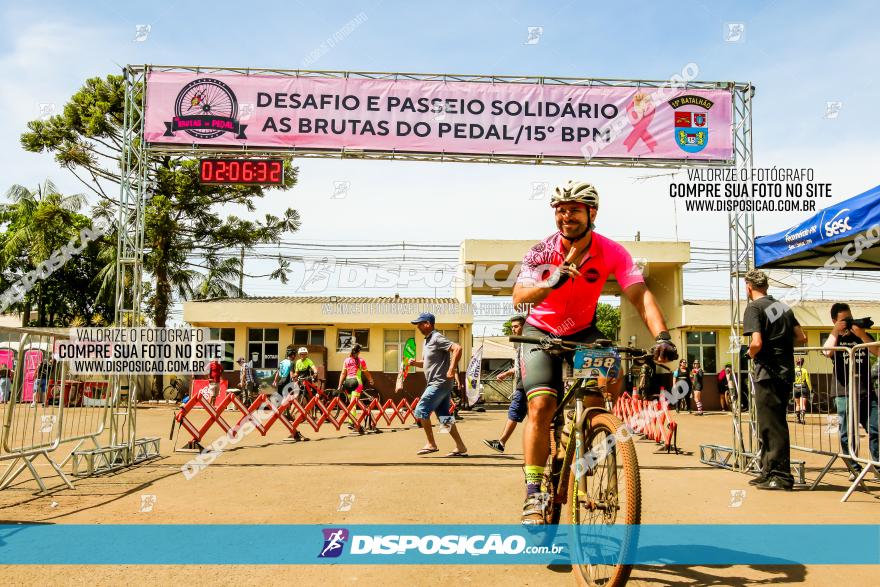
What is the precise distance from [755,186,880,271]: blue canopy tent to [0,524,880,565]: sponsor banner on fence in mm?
3490

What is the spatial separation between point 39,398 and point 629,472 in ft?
23.7

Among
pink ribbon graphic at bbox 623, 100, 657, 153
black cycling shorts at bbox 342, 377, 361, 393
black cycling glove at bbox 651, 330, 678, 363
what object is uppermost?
pink ribbon graphic at bbox 623, 100, 657, 153

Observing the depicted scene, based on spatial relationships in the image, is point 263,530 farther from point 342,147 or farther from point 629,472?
point 342,147

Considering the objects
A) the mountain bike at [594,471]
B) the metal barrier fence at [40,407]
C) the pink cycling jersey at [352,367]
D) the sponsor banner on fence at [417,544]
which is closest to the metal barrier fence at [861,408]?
the sponsor banner on fence at [417,544]

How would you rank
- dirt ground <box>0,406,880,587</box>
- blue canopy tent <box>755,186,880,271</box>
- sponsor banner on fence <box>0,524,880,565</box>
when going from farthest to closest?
1. blue canopy tent <box>755,186,880,271</box>
2. sponsor banner on fence <box>0,524,880,565</box>
3. dirt ground <box>0,406,880,587</box>

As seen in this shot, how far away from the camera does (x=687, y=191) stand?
11016 millimetres

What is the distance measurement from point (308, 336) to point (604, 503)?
30.7m

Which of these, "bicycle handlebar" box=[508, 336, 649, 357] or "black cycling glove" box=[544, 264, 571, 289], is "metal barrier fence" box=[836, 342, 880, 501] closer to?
"bicycle handlebar" box=[508, 336, 649, 357]

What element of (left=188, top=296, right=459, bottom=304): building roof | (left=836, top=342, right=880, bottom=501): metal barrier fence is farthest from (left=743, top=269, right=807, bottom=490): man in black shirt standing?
(left=188, top=296, right=459, bottom=304): building roof

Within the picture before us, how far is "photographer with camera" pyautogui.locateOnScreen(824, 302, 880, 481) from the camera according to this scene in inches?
291

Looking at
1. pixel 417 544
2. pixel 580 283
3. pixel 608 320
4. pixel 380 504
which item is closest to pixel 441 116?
pixel 380 504

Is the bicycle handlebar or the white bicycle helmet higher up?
the white bicycle helmet

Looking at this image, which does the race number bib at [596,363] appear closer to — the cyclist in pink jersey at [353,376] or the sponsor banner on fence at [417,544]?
the sponsor banner on fence at [417,544]

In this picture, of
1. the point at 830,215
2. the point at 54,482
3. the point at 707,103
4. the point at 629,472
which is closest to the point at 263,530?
the point at 629,472
